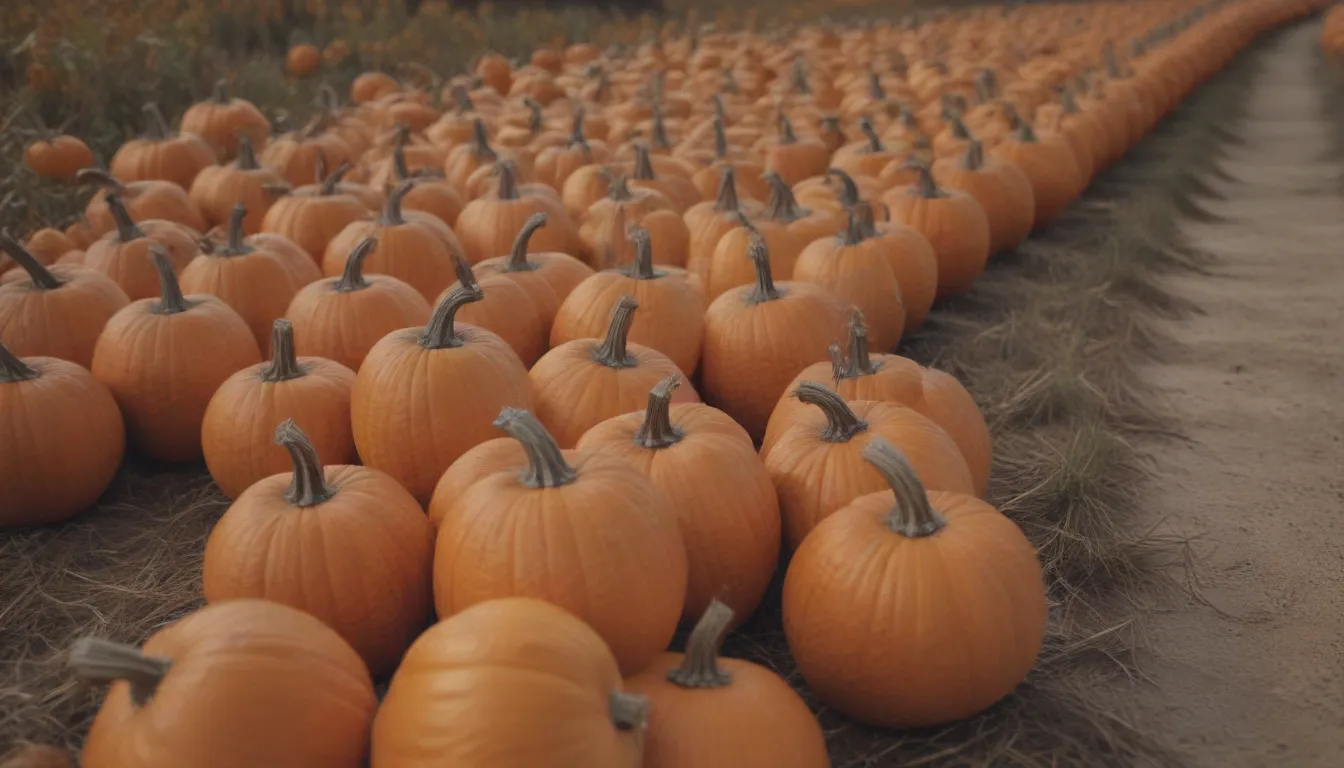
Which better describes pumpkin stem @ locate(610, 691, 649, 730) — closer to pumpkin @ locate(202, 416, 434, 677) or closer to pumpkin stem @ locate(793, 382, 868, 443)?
pumpkin @ locate(202, 416, 434, 677)

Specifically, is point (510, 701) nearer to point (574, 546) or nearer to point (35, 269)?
point (574, 546)

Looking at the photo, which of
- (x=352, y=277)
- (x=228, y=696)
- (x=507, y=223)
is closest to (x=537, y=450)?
(x=228, y=696)

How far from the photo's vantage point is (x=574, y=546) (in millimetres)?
1956

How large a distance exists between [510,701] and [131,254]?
10.4ft

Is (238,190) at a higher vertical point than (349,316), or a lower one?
lower

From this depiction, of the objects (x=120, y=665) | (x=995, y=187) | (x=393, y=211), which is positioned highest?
(x=120, y=665)

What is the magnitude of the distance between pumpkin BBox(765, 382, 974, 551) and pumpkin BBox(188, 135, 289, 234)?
352cm

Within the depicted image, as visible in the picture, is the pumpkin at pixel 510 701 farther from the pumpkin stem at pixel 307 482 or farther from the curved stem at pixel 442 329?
the curved stem at pixel 442 329

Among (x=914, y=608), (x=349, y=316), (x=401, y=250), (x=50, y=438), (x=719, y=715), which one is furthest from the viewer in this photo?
(x=401, y=250)

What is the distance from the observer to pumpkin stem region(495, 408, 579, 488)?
78.0 inches

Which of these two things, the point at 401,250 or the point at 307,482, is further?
the point at 401,250

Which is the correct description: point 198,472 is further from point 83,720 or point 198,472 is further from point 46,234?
point 46,234

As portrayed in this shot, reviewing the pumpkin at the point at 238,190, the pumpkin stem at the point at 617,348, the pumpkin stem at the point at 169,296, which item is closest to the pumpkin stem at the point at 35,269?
the pumpkin stem at the point at 169,296

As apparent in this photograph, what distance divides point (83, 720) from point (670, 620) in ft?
4.12
